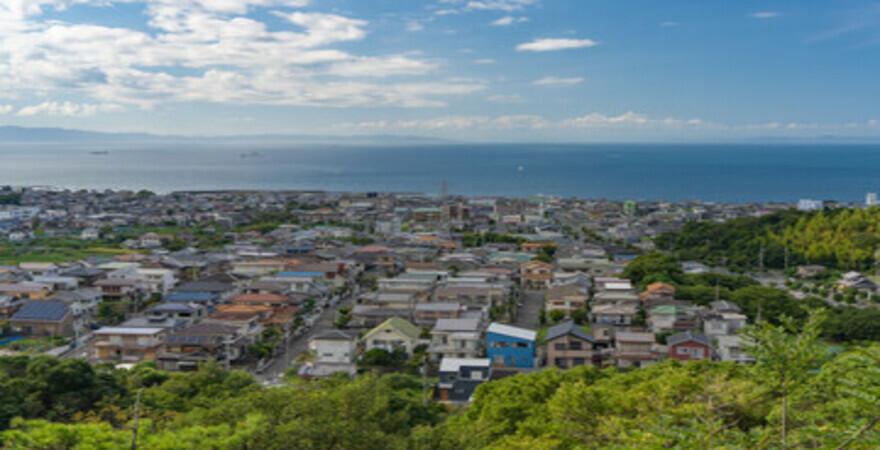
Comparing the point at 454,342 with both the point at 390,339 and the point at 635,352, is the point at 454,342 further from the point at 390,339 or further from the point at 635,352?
the point at 635,352

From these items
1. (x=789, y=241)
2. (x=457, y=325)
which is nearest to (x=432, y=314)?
(x=457, y=325)

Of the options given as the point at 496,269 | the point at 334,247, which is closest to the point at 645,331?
A: the point at 496,269

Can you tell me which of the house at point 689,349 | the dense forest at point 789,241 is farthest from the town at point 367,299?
the dense forest at point 789,241

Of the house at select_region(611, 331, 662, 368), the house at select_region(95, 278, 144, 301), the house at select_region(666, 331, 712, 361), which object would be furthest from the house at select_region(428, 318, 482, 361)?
the house at select_region(95, 278, 144, 301)

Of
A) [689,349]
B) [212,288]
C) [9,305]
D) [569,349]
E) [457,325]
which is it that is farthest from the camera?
[212,288]

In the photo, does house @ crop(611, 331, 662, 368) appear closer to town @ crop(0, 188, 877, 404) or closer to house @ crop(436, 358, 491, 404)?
town @ crop(0, 188, 877, 404)

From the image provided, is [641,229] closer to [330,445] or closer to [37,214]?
[330,445]
